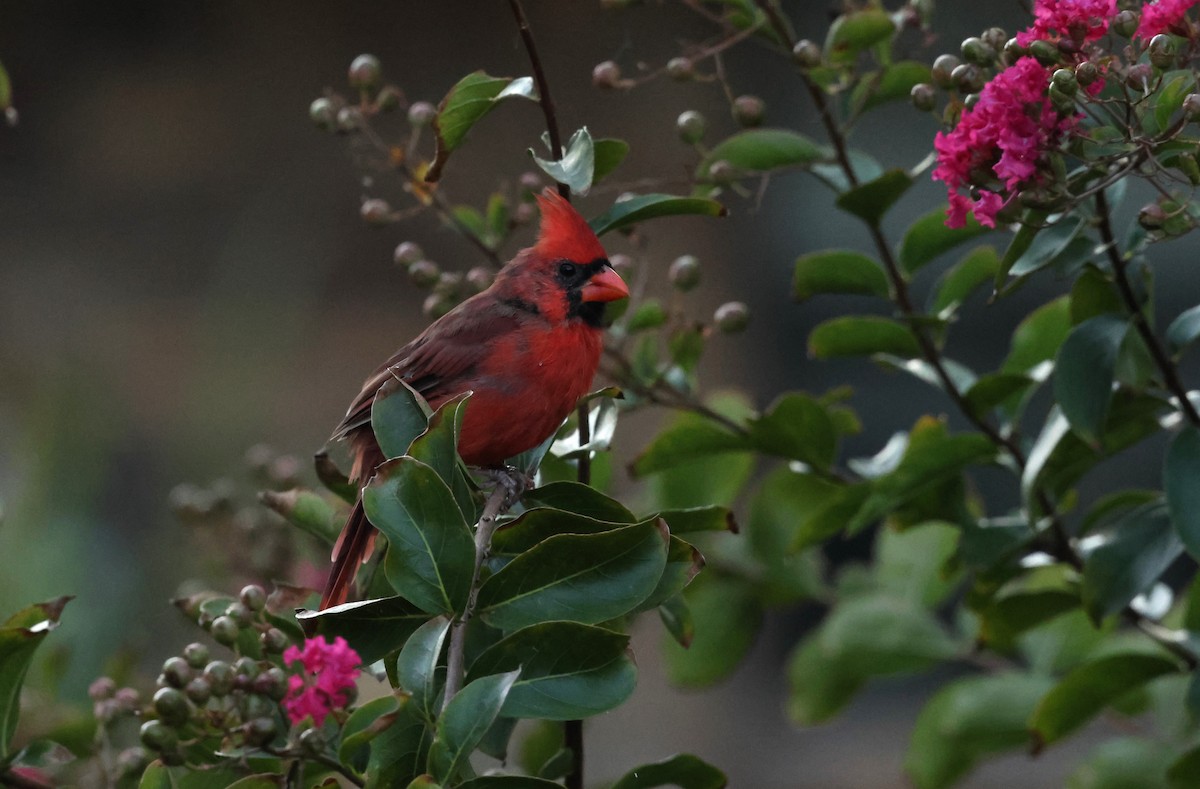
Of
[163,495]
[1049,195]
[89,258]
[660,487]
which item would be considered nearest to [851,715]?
[163,495]

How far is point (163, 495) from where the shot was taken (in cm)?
428

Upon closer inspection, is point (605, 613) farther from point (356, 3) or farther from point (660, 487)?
point (356, 3)

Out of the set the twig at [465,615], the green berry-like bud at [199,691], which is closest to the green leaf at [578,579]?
the twig at [465,615]

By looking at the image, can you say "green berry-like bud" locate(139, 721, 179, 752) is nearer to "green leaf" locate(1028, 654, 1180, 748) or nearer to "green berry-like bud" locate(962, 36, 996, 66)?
"green berry-like bud" locate(962, 36, 996, 66)

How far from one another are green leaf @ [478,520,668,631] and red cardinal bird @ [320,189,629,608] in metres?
0.61

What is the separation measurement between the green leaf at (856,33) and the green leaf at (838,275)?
25cm

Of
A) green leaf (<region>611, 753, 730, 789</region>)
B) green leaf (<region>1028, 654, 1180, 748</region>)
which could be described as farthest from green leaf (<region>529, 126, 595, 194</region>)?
green leaf (<region>1028, 654, 1180, 748</region>)

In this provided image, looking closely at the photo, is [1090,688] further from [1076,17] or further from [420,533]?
[420,533]

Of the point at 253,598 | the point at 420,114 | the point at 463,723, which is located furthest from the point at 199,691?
the point at 420,114

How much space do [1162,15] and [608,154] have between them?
0.57 meters

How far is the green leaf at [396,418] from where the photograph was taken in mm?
1297

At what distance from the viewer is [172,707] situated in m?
1.17

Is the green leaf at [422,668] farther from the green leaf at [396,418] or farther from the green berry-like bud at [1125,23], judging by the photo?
the green berry-like bud at [1125,23]

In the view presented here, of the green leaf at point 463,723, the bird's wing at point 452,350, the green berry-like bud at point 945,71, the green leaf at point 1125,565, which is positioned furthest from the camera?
the bird's wing at point 452,350
